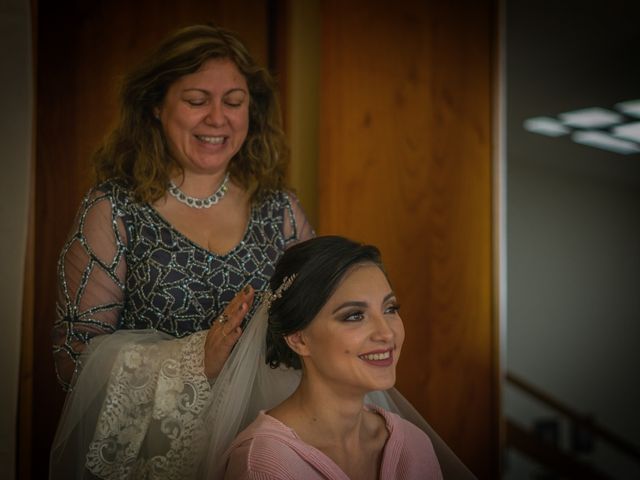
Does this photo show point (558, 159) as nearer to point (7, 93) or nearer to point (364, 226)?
point (364, 226)

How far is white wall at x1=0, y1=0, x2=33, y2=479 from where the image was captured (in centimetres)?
228

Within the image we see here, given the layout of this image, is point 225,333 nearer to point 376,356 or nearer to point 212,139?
point 376,356

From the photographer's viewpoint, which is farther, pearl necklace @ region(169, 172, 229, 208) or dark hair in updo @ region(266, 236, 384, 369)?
pearl necklace @ region(169, 172, 229, 208)

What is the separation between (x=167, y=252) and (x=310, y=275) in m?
0.55

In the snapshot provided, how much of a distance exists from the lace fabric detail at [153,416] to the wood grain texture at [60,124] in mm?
859

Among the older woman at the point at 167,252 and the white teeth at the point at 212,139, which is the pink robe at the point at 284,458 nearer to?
the older woman at the point at 167,252

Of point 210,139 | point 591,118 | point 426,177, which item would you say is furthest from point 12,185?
point 591,118

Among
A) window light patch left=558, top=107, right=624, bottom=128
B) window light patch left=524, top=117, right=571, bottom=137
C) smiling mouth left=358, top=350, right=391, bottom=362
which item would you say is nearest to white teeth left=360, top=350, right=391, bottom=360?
smiling mouth left=358, top=350, right=391, bottom=362

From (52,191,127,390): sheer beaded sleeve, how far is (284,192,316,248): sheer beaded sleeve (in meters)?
0.46

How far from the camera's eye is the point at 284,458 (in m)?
1.49

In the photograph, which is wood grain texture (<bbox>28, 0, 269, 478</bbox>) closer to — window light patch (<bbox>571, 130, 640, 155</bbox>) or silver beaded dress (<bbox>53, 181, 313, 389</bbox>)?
silver beaded dress (<bbox>53, 181, 313, 389</bbox>)

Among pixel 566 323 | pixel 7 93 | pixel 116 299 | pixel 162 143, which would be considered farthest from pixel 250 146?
pixel 566 323

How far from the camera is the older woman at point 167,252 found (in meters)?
1.79

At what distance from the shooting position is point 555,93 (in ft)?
16.4
